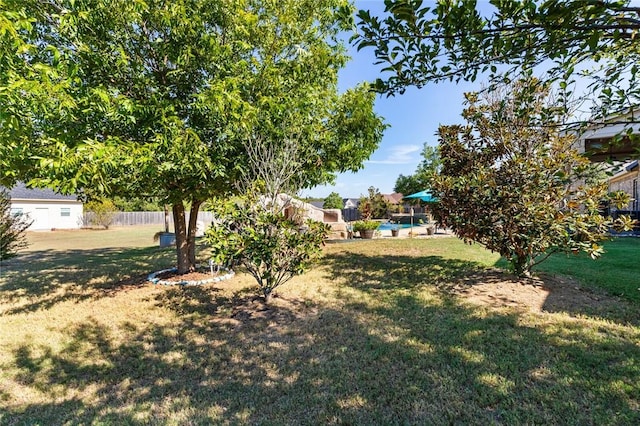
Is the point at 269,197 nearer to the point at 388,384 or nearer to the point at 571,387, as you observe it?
the point at 388,384

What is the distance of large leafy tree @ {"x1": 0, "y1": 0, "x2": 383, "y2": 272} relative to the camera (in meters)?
4.59

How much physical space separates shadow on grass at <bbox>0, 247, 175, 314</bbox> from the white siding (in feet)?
60.8

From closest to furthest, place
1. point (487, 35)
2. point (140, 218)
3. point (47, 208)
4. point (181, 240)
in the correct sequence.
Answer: point (487, 35) → point (181, 240) → point (47, 208) → point (140, 218)

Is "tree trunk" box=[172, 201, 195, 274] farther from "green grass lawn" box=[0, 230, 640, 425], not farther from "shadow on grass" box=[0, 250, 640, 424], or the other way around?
"shadow on grass" box=[0, 250, 640, 424]

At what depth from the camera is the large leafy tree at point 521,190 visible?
559 centimetres

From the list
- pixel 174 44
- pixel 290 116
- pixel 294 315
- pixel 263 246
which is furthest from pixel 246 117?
pixel 294 315

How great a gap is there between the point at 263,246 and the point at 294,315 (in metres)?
1.30

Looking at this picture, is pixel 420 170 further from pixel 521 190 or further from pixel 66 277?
pixel 66 277

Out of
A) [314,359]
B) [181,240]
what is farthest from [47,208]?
[314,359]

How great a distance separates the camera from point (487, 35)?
211 centimetres

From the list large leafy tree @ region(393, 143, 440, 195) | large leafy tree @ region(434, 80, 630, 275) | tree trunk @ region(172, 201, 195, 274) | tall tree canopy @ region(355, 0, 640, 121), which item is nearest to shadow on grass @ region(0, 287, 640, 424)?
large leafy tree @ region(434, 80, 630, 275)

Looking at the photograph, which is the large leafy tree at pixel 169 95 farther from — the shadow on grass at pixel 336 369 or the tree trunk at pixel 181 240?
the shadow on grass at pixel 336 369

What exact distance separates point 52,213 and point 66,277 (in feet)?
85.5

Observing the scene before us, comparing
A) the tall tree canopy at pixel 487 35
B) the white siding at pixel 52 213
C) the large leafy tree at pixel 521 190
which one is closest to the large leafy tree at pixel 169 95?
the large leafy tree at pixel 521 190
